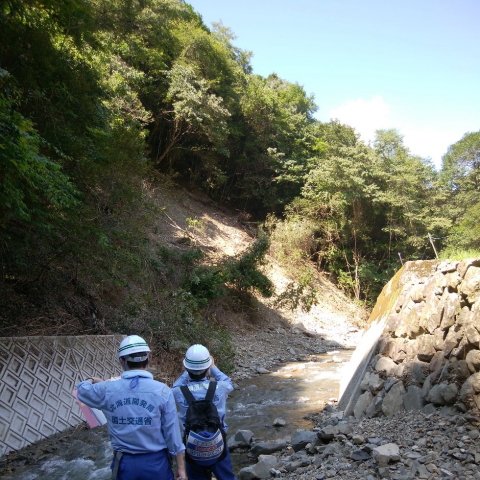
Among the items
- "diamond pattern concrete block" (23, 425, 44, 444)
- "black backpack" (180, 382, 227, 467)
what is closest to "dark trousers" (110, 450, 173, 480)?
"black backpack" (180, 382, 227, 467)

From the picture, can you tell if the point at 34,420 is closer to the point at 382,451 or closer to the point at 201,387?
the point at 201,387

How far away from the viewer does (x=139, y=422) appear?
7.98 ft

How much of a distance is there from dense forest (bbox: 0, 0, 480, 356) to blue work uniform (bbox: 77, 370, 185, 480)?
273cm

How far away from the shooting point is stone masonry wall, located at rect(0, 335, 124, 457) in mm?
5227

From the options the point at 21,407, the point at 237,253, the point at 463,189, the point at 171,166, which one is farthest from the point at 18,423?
the point at 463,189

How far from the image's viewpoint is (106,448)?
18.7ft

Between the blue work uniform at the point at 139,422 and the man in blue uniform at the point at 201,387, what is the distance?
1.27 ft

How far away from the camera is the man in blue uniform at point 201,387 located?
2.91 m

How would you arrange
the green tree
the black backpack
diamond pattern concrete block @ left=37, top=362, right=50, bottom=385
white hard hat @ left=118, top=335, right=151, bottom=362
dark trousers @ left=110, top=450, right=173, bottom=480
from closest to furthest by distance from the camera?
dark trousers @ left=110, top=450, right=173, bottom=480 → white hard hat @ left=118, top=335, right=151, bottom=362 → the black backpack → diamond pattern concrete block @ left=37, top=362, right=50, bottom=385 → the green tree

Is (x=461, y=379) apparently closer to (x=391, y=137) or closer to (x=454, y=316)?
(x=454, y=316)

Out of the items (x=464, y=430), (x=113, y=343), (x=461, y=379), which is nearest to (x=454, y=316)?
(x=461, y=379)

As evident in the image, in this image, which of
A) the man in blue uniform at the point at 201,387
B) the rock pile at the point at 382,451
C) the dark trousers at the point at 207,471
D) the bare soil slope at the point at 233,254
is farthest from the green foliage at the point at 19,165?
the bare soil slope at the point at 233,254

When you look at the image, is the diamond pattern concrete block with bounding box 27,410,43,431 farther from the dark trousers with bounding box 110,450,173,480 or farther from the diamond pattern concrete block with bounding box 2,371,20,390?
the dark trousers with bounding box 110,450,173,480

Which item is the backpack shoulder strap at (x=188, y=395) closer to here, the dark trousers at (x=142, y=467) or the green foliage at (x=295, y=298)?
the dark trousers at (x=142, y=467)
